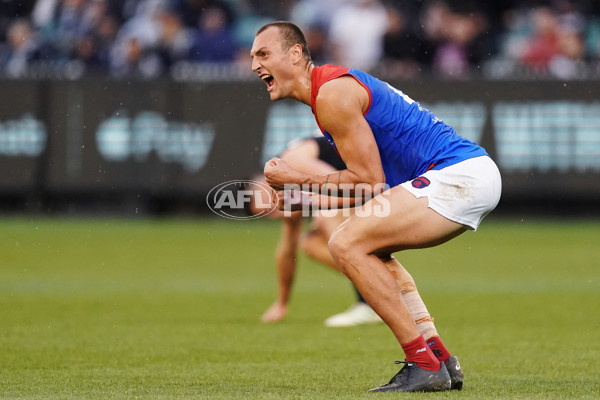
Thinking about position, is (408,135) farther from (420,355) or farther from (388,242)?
(420,355)

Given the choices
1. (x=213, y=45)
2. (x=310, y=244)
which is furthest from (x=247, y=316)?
(x=213, y=45)

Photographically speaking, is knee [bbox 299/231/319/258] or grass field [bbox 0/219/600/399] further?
knee [bbox 299/231/319/258]

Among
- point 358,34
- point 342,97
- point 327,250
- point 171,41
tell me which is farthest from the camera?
point 171,41

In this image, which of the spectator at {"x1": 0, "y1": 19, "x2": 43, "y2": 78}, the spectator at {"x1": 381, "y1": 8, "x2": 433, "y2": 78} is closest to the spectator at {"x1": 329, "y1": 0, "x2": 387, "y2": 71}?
the spectator at {"x1": 381, "y1": 8, "x2": 433, "y2": 78}

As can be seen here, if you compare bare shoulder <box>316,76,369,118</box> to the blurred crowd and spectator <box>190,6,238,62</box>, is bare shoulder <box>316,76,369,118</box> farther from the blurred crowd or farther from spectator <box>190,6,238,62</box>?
spectator <box>190,6,238,62</box>

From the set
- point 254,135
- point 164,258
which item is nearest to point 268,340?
point 164,258

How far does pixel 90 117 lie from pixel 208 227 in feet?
8.03

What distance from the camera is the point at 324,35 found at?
18.5 meters

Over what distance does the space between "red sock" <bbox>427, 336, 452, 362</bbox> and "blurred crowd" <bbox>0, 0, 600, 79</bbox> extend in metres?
11.2

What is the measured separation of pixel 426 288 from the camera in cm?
1185

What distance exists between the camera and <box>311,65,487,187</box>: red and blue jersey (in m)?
6.27

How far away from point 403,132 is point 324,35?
40.6 ft

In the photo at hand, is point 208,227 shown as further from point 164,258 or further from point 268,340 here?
point 268,340

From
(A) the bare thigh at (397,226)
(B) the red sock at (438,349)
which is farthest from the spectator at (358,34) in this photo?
(A) the bare thigh at (397,226)
